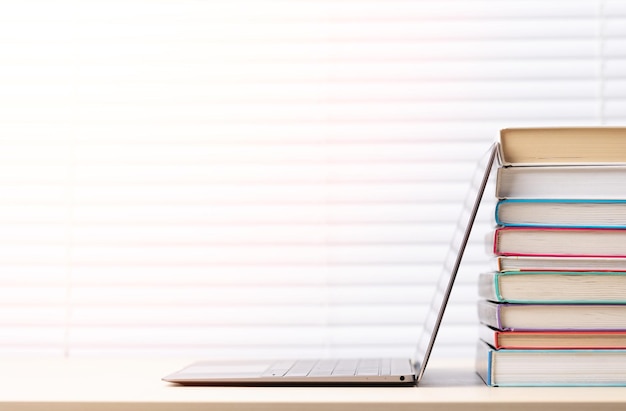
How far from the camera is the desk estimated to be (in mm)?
777

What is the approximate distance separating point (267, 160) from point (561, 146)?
23.8 inches

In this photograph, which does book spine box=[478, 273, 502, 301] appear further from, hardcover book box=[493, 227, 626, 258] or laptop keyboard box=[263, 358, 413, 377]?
laptop keyboard box=[263, 358, 413, 377]

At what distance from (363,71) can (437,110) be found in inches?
5.8

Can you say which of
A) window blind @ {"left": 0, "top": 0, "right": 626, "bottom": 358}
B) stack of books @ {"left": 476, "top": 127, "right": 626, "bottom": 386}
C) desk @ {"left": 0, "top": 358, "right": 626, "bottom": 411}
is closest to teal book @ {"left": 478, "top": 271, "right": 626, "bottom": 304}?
stack of books @ {"left": 476, "top": 127, "right": 626, "bottom": 386}

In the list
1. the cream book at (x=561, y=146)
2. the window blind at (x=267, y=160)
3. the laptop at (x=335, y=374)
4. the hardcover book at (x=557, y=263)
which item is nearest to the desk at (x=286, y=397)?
the laptop at (x=335, y=374)

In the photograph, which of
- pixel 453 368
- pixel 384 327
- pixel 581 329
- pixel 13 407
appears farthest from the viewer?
pixel 384 327

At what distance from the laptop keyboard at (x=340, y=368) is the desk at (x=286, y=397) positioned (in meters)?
0.04

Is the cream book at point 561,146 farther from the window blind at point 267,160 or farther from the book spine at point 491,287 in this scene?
the window blind at point 267,160

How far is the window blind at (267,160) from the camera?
1362mm

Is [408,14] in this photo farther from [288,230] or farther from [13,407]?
[13,407]

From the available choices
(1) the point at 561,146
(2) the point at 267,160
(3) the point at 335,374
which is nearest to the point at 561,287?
(1) the point at 561,146

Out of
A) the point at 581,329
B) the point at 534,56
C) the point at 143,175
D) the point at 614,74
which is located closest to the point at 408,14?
the point at 534,56

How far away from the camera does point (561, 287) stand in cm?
90

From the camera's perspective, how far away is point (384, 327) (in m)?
1.35
